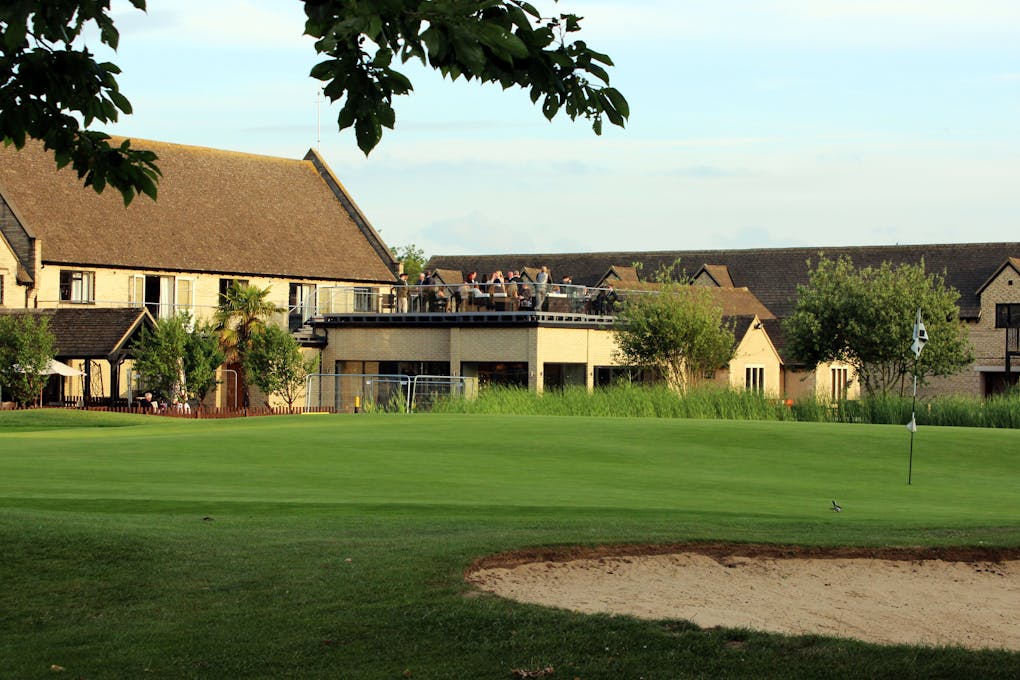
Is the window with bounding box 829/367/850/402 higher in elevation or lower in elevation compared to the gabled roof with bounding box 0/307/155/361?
lower

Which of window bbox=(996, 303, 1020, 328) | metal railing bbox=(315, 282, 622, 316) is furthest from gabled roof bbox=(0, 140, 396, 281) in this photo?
window bbox=(996, 303, 1020, 328)

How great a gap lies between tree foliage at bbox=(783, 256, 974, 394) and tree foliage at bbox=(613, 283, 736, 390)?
553 centimetres

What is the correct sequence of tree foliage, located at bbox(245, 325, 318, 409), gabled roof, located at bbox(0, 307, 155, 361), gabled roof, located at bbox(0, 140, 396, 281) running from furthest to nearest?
gabled roof, located at bbox(0, 140, 396, 281) → tree foliage, located at bbox(245, 325, 318, 409) → gabled roof, located at bbox(0, 307, 155, 361)

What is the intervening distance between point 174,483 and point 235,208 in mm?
44476

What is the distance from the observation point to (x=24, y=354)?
45.6 metres

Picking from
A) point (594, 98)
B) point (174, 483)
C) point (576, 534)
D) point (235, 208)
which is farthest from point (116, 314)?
point (594, 98)

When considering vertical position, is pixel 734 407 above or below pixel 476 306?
below

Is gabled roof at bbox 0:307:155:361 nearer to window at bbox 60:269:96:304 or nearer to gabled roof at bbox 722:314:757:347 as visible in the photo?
window at bbox 60:269:96:304

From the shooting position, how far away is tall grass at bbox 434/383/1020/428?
38656 millimetres

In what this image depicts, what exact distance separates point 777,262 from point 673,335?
33763 millimetres

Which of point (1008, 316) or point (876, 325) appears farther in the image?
point (1008, 316)

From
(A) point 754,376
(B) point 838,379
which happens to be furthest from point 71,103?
(B) point 838,379

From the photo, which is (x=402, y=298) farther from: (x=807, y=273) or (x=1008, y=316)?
(x=807, y=273)

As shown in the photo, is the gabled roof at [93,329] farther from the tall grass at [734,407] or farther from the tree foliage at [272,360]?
the tall grass at [734,407]
